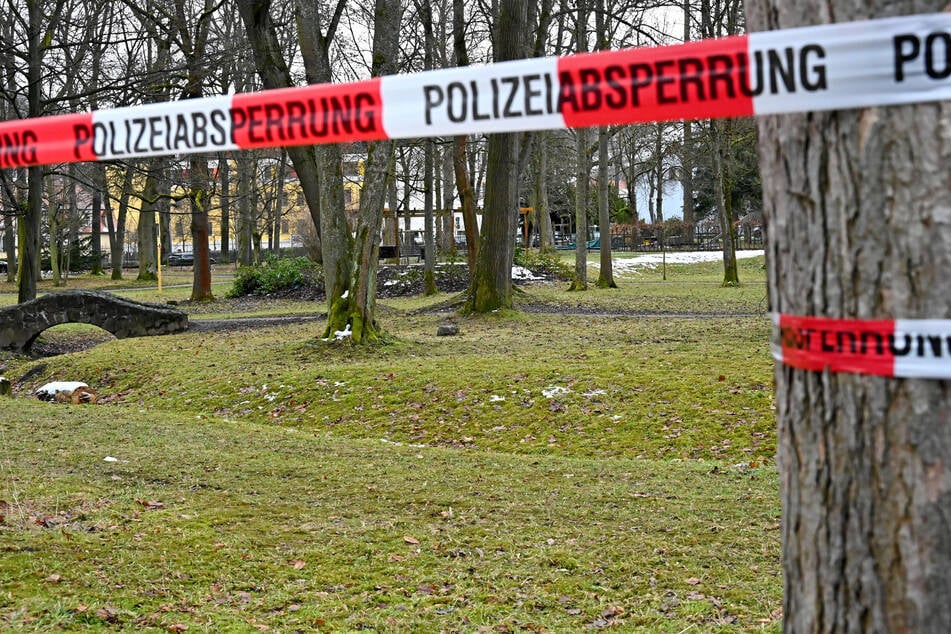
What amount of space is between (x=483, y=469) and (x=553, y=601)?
3.63 metres

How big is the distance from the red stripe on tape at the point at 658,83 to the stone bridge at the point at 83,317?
18.5m

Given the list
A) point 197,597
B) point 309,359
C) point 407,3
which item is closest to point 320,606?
point 197,597

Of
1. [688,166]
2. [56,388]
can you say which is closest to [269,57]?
[56,388]

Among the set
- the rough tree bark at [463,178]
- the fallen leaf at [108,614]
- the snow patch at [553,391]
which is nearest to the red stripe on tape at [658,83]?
the fallen leaf at [108,614]

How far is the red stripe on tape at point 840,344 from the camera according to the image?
2.33 m

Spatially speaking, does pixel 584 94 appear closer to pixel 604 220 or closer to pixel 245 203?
pixel 604 220

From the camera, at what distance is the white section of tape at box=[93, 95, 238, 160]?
3828 millimetres

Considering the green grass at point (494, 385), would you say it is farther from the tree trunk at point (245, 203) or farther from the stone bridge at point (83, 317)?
the tree trunk at point (245, 203)

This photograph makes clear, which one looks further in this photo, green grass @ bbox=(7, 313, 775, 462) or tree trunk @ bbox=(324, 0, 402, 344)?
tree trunk @ bbox=(324, 0, 402, 344)

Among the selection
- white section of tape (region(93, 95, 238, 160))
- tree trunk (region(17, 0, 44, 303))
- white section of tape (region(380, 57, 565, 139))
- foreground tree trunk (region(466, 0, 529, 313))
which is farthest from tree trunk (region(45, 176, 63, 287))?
white section of tape (region(380, 57, 565, 139))

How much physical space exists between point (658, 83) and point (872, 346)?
86 cm

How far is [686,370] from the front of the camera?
13.2 m

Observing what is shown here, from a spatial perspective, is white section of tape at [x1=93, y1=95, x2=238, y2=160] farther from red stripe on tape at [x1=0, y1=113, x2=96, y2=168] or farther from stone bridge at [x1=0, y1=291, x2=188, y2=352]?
stone bridge at [x1=0, y1=291, x2=188, y2=352]

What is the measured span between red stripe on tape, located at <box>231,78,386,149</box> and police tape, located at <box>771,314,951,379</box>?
4.83 ft
